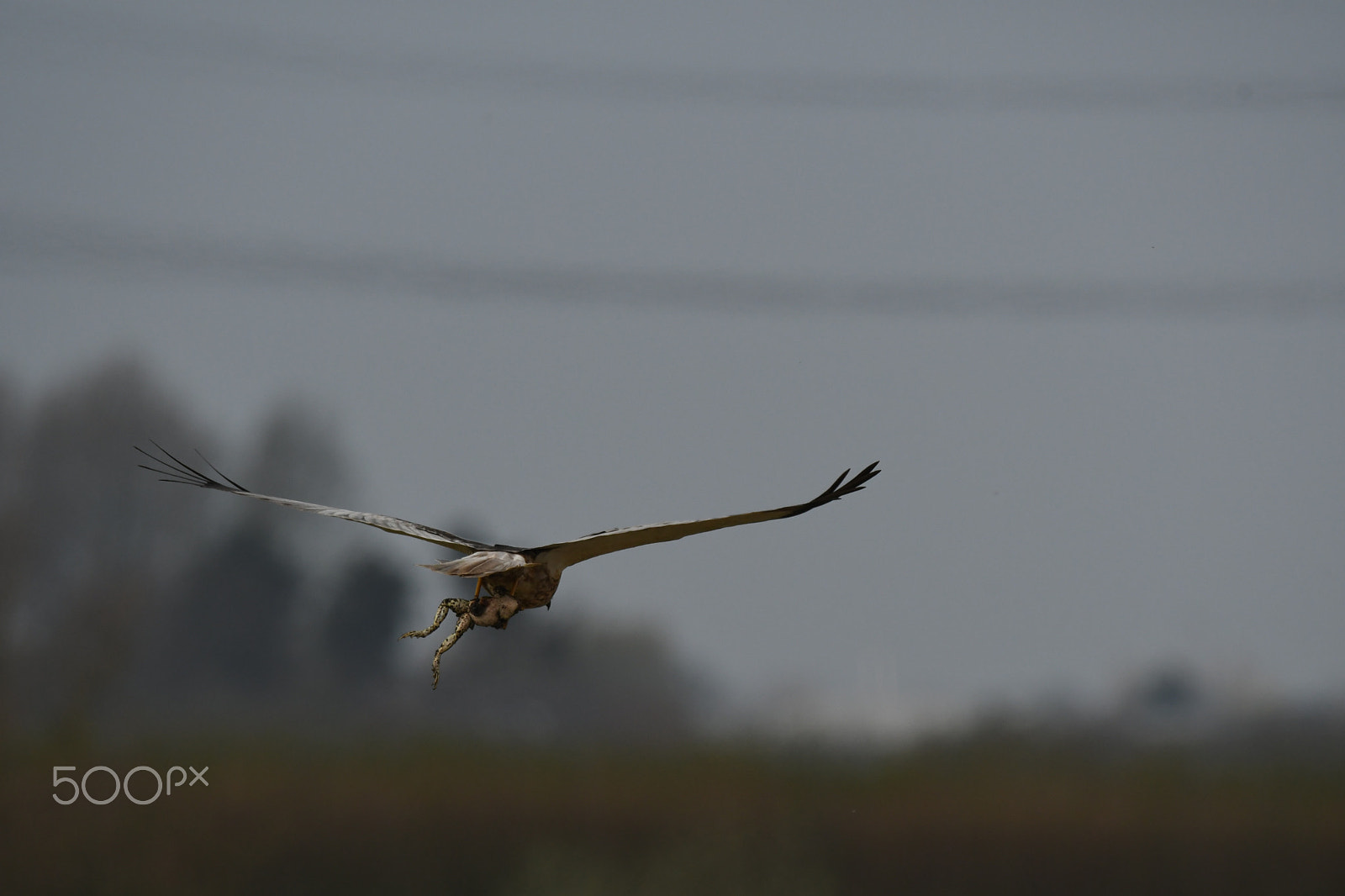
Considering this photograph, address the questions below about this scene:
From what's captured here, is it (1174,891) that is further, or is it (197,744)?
(1174,891)

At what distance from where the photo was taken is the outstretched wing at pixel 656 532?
17.6 ft

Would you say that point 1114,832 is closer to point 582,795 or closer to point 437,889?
point 582,795

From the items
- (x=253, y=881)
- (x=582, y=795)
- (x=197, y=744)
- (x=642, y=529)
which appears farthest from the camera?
(x=253, y=881)

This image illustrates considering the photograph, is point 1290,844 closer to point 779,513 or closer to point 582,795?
point 582,795

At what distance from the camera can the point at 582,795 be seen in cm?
1920

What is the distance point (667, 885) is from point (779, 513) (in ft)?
51.5

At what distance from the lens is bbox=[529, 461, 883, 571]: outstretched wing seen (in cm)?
536

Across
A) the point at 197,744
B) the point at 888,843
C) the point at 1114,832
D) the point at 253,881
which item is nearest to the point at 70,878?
the point at 253,881

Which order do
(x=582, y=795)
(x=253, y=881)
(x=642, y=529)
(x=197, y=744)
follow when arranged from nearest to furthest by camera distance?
(x=642, y=529)
(x=197, y=744)
(x=582, y=795)
(x=253, y=881)

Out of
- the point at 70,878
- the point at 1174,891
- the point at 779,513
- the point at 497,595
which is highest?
the point at 779,513

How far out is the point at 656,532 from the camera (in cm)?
548

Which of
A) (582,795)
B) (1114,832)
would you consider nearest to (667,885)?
(582,795)

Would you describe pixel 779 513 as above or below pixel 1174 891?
above

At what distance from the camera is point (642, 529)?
5375 millimetres
